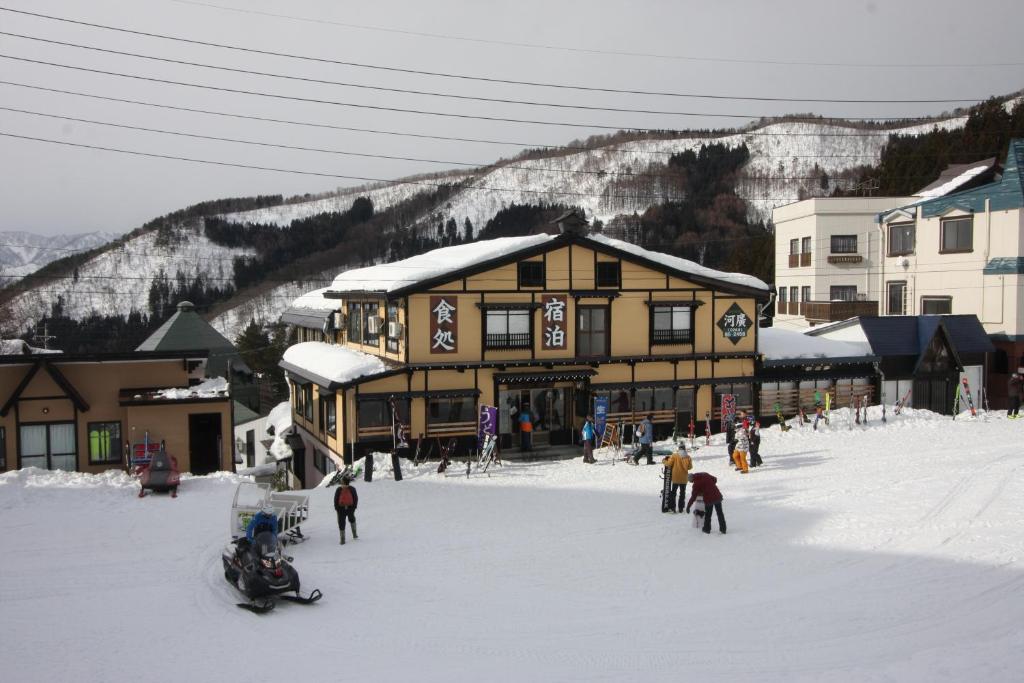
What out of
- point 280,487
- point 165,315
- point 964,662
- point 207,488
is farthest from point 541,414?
point 165,315

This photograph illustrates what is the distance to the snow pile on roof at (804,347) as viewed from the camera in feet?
101

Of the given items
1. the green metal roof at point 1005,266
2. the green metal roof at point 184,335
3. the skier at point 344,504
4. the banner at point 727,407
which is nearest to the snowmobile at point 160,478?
the skier at point 344,504

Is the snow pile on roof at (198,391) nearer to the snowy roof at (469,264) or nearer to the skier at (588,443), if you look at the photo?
the snowy roof at (469,264)

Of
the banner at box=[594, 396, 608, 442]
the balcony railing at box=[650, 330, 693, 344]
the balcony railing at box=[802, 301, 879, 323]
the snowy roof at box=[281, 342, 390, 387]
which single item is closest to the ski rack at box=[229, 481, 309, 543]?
the snowy roof at box=[281, 342, 390, 387]

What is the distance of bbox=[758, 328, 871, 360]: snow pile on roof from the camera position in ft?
101

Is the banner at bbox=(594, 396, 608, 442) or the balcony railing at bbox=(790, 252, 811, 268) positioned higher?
the balcony railing at bbox=(790, 252, 811, 268)

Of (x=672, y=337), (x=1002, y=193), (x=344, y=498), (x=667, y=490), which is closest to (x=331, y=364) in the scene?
(x=672, y=337)

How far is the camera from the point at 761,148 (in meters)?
155

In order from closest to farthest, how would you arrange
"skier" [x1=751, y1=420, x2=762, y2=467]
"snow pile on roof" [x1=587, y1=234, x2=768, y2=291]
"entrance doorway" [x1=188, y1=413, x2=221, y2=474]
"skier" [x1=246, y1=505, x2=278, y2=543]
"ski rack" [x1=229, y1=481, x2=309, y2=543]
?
"skier" [x1=246, y1=505, x2=278, y2=543], "ski rack" [x1=229, y1=481, x2=309, y2=543], "skier" [x1=751, y1=420, x2=762, y2=467], "entrance doorway" [x1=188, y1=413, x2=221, y2=474], "snow pile on roof" [x1=587, y1=234, x2=768, y2=291]

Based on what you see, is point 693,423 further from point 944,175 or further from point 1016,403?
point 944,175

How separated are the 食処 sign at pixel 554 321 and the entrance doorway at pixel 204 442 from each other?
11.1m

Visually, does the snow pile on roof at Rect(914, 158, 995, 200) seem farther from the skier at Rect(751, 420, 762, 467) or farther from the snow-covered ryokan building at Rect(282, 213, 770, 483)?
the skier at Rect(751, 420, 762, 467)

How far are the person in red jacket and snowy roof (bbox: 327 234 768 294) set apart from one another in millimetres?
12729

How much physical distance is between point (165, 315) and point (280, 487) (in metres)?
87.0
